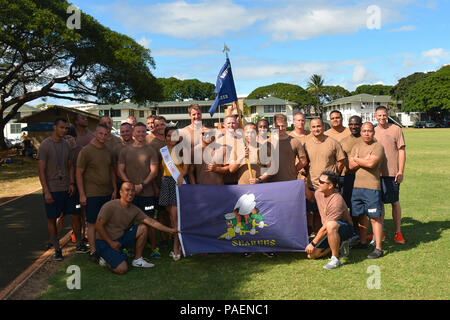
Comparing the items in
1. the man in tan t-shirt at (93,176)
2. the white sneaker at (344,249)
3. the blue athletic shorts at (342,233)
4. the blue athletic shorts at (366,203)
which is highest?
the man in tan t-shirt at (93,176)

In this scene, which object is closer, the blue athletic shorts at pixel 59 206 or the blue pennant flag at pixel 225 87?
the blue athletic shorts at pixel 59 206

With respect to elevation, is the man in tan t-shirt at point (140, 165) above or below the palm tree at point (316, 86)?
below

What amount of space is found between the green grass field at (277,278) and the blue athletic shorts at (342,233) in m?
0.21

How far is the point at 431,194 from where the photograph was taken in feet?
33.5

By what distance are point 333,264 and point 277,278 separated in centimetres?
83

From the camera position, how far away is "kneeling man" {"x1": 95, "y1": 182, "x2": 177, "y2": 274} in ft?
17.3

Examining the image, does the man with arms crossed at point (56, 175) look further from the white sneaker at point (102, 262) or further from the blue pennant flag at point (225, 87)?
the blue pennant flag at point (225, 87)

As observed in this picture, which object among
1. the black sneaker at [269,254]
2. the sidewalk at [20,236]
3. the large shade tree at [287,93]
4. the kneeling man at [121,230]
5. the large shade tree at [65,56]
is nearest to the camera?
the kneeling man at [121,230]

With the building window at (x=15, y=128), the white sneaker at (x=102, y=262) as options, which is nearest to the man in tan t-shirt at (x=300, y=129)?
the white sneaker at (x=102, y=262)

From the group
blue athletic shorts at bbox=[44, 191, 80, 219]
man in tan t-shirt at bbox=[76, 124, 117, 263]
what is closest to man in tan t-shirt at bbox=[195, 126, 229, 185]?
man in tan t-shirt at bbox=[76, 124, 117, 263]

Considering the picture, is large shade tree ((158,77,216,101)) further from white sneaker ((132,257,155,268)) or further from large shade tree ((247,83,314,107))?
white sneaker ((132,257,155,268))

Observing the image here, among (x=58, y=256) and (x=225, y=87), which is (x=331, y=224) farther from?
(x=58, y=256)

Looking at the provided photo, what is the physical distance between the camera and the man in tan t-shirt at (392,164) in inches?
245
